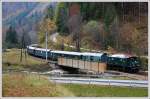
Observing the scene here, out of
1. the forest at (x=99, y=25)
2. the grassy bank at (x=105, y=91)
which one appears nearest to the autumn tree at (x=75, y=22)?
the forest at (x=99, y=25)

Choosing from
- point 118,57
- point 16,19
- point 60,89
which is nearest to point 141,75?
point 118,57

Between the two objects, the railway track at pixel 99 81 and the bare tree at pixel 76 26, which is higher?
the bare tree at pixel 76 26

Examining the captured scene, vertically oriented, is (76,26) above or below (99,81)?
above

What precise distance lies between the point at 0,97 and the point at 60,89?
1.22 ft

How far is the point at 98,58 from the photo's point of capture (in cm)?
499

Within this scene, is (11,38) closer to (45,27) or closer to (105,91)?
(45,27)

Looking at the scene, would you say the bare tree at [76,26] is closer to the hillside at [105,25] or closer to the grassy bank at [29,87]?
the hillside at [105,25]

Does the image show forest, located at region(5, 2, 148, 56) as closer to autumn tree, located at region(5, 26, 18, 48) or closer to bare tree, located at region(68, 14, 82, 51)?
bare tree, located at region(68, 14, 82, 51)

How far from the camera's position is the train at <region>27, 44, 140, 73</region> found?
16.4 feet

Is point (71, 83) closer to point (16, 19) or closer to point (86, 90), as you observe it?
point (86, 90)

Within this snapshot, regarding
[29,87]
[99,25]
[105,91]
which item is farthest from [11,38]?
[105,91]

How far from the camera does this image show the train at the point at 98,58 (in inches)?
196

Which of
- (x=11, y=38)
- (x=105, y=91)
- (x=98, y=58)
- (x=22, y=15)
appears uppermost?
(x=22, y=15)

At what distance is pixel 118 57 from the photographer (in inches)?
197
